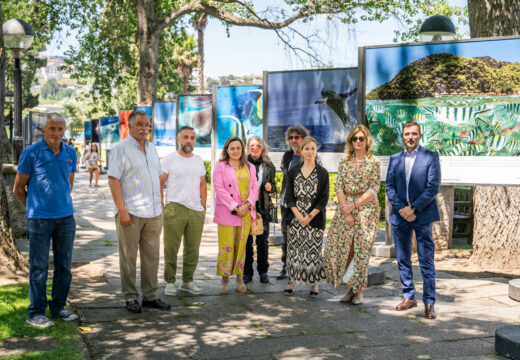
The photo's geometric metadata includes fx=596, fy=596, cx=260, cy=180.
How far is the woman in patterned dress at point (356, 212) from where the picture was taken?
6.16m

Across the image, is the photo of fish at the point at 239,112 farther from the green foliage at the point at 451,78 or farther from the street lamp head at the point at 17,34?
the street lamp head at the point at 17,34

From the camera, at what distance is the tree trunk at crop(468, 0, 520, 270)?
7.98 metres

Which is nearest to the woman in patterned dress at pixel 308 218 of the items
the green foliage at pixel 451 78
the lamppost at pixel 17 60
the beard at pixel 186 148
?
the beard at pixel 186 148

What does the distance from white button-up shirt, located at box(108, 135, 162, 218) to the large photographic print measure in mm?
3507

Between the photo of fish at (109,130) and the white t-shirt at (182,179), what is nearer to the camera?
the white t-shirt at (182,179)

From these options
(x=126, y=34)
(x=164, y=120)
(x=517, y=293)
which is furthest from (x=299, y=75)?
(x=126, y=34)

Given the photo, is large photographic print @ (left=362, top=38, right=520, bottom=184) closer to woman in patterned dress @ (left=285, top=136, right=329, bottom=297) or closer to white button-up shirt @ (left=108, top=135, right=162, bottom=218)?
woman in patterned dress @ (left=285, top=136, right=329, bottom=297)

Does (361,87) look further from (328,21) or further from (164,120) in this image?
(164,120)

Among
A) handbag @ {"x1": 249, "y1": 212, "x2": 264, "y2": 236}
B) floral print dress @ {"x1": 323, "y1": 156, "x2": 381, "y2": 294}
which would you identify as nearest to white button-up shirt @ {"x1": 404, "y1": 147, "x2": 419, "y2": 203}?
floral print dress @ {"x1": 323, "y1": 156, "x2": 381, "y2": 294}

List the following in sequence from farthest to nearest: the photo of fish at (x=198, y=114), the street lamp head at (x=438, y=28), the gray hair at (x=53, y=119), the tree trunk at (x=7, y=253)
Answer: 1. the photo of fish at (x=198, y=114)
2. the street lamp head at (x=438, y=28)
3. the tree trunk at (x=7, y=253)
4. the gray hair at (x=53, y=119)

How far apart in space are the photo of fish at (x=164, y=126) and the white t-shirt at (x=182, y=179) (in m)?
8.11

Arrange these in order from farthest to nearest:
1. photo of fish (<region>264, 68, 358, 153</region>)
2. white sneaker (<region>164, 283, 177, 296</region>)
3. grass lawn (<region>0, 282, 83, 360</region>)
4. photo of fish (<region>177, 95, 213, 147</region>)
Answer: photo of fish (<region>177, 95, 213, 147</region>)
photo of fish (<region>264, 68, 358, 153</region>)
white sneaker (<region>164, 283, 177, 296</region>)
grass lawn (<region>0, 282, 83, 360</region>)

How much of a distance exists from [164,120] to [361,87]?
7726 millimetres

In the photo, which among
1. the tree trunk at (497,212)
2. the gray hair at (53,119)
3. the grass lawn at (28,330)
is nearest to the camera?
the grass lawn at (28,330)
